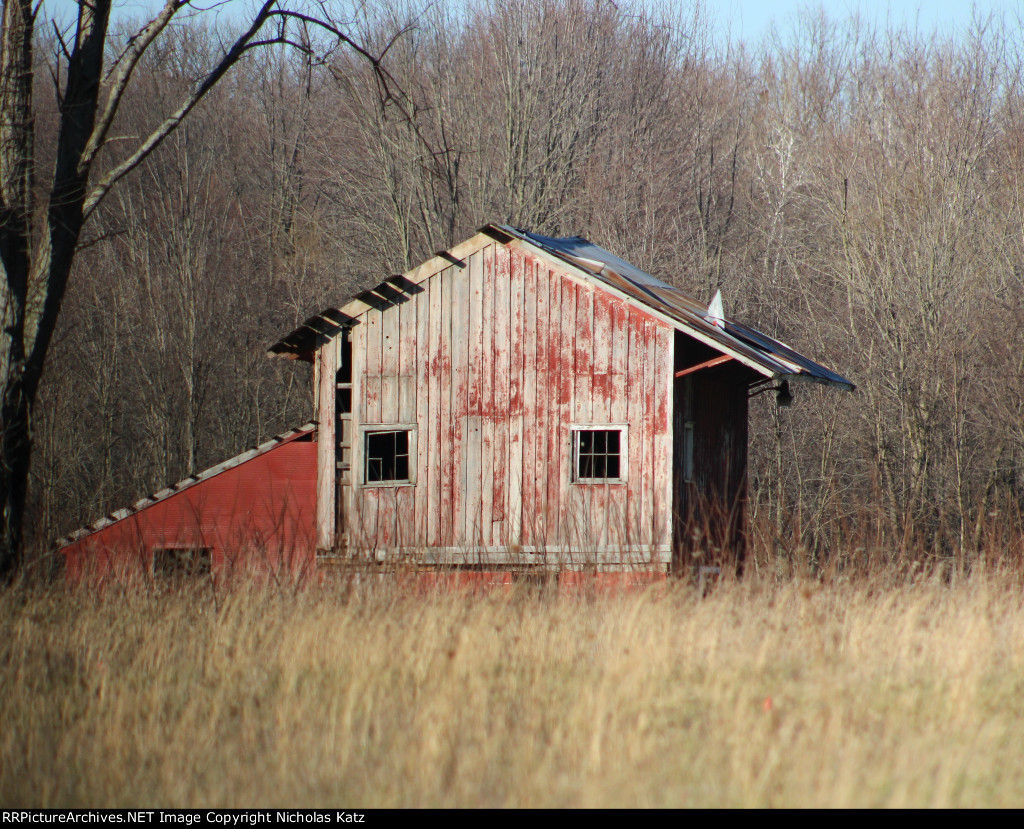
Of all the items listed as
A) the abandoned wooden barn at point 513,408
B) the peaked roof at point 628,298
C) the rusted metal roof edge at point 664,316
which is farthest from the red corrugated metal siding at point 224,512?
the rusted metal roof edge at point 664,316

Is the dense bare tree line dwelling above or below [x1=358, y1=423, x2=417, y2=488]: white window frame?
above

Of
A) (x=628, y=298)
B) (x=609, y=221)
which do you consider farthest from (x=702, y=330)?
(x=609, y=221)

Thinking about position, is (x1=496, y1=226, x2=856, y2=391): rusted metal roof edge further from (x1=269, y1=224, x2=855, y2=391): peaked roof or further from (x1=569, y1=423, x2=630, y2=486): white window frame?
(x1=569, y1=423, x2=630, y2=486): white window frame

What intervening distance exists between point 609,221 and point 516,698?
23283mm

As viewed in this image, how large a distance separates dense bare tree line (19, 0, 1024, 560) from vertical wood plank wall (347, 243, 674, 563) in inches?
340

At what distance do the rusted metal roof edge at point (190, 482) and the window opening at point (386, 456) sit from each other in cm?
100

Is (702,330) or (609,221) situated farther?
(609,221)

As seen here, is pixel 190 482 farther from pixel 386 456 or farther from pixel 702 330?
pixel 702 330

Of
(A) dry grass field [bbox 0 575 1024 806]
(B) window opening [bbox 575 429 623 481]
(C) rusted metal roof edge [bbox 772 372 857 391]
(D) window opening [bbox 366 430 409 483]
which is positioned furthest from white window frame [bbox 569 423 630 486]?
(A) dry grass field [bbox 0 575 1024 806]

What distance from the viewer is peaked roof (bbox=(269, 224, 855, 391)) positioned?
43.3 feet

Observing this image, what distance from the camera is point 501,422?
14.3 meters
